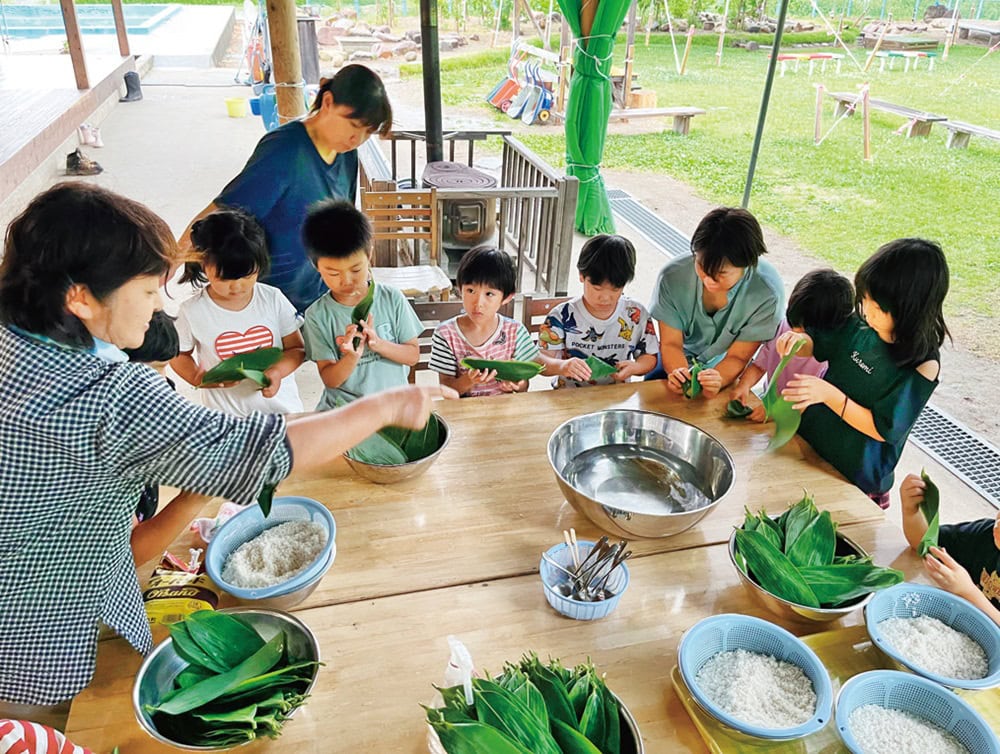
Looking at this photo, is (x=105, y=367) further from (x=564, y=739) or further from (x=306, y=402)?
(x=306, y=402)

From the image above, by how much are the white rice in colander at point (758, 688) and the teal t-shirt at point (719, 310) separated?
1.37 metres

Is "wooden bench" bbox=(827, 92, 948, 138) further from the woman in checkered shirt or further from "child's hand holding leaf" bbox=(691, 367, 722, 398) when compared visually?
the woman in checkered shirt

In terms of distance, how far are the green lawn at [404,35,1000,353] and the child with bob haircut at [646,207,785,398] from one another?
432cm

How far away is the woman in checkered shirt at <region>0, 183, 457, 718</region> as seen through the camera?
1039mm

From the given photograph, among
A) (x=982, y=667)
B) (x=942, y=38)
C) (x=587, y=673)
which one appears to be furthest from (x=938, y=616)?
(x=942, y=38)

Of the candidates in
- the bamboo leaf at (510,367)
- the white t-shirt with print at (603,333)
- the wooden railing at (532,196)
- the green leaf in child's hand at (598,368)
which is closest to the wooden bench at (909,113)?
the wooden railing at (532,196)

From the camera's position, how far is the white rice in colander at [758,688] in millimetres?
1136

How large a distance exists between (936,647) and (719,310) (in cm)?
137

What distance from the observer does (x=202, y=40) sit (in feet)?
57.5

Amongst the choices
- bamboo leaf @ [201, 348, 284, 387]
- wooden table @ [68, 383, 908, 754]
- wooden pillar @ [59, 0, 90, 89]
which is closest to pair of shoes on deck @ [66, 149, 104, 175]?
wooden pillar @ [59, 0, 90, 89]

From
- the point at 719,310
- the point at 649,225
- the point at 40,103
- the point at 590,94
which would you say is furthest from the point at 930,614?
the point at 40,103

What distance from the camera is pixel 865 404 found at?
197 cm

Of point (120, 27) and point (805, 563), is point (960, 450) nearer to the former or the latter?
point (805, 563)

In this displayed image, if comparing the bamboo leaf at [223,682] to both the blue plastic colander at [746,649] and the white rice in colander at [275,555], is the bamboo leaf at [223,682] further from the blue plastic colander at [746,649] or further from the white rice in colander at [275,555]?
the blue plastic colander at [746,649]
